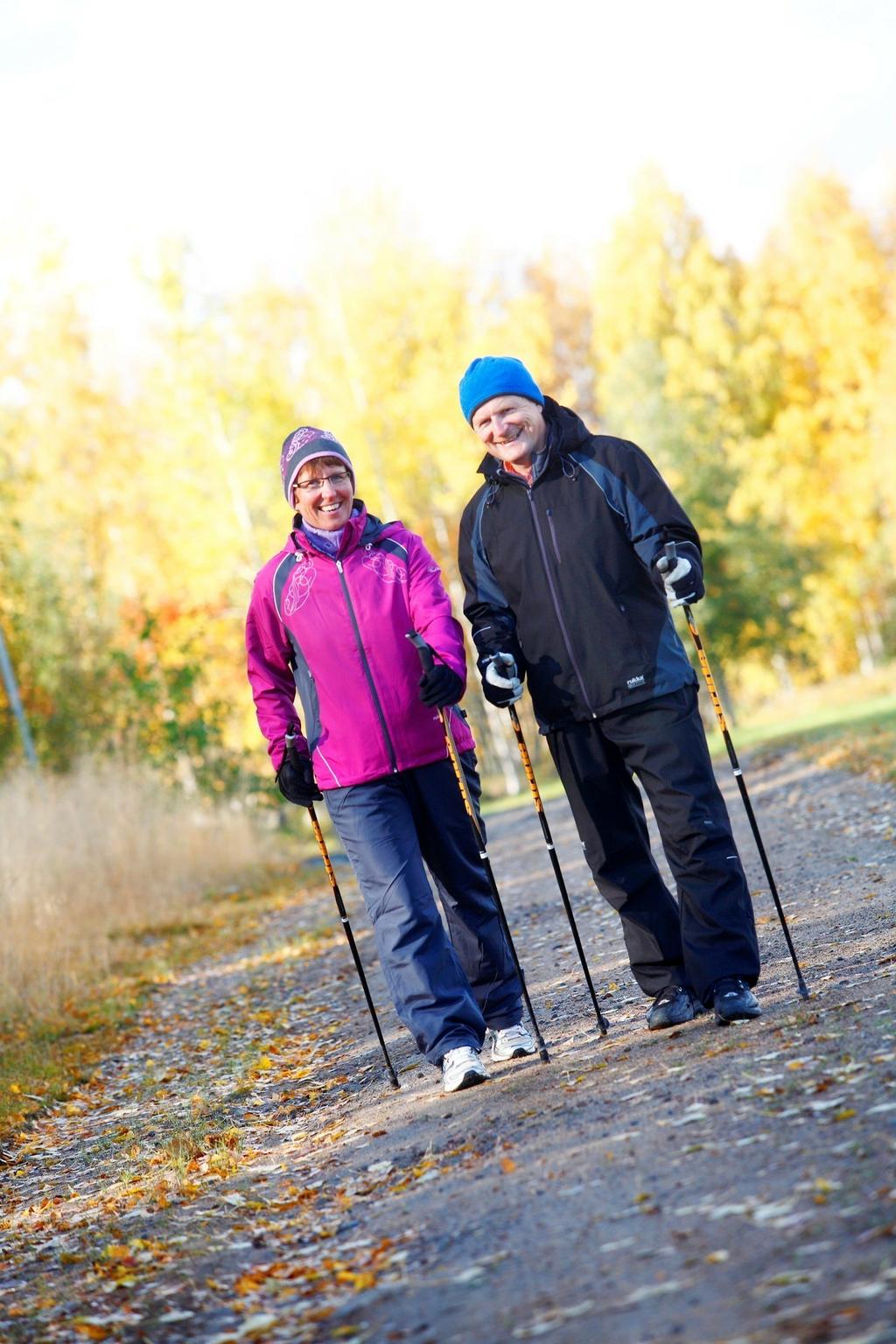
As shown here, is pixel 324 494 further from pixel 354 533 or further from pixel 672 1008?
pixel 672 1008

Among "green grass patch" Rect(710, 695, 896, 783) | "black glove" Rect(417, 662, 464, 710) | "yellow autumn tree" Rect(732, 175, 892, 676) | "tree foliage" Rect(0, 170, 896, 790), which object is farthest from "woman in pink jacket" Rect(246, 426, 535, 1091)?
"yellow autumn tree" Rect(732, 175, 892, 676)

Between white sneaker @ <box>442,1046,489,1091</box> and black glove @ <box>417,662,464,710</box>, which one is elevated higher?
black glove @ <box>417,662,464,710</box>

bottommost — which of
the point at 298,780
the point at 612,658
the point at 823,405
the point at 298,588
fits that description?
the point at 298,780

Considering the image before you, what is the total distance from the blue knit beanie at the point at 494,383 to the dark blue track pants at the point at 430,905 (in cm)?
137

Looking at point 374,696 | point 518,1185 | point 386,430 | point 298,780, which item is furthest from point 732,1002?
point 386,430

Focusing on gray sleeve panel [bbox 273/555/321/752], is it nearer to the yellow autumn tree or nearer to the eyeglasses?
the eyeglasses

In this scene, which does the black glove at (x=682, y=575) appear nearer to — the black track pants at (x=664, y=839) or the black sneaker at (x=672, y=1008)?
the black track pants at (x=664, y=839)

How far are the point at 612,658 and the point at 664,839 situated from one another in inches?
27.4

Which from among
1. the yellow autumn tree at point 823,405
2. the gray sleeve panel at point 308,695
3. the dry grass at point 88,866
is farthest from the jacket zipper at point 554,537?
the yellow autumn tree at point 823,405

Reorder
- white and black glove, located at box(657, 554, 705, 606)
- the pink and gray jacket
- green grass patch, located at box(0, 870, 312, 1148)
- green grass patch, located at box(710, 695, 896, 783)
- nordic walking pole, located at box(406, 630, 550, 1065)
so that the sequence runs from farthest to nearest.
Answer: green grass patch, located at box(710, 695, 896, 783) < green grass patch, located at box(0, 870, 312, 1148) < the pink and gray jacket < nordic walking pole, located at box(406, 630, 550, 1065) < white and black glove, located at box(657, 554, 705, 606)

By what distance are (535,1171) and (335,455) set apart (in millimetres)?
2795

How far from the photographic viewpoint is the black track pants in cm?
547

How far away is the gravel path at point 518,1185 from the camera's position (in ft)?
11.3

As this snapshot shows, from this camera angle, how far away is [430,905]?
5855 millimetres
